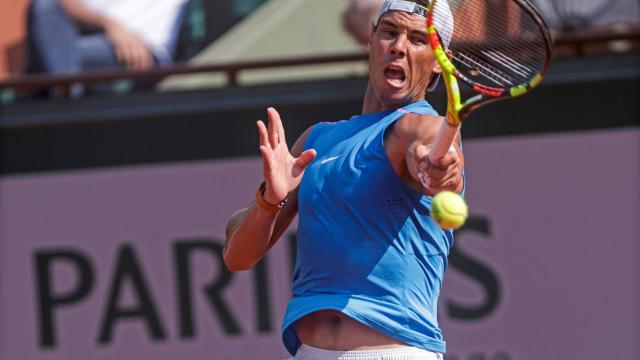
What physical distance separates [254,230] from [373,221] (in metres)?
0.40

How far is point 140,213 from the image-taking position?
20.8 feet

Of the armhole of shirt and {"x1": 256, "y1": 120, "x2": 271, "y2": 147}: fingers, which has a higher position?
{"x1": 256, "y1": 120, "x2": 271, "y2": 147}: fingers

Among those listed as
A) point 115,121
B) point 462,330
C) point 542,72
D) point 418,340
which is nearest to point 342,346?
point 418,340

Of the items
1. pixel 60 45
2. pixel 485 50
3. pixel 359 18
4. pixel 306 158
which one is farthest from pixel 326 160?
pixel 60 45

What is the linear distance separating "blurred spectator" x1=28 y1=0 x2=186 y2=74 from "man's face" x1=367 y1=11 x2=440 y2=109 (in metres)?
Answer: 3.32

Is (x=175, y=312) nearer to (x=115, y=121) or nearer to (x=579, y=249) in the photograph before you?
(x=115, y=121)

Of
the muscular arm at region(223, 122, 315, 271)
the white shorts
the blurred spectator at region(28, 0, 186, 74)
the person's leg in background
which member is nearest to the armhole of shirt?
the muscular arm at region(223, 122, 315, 271)

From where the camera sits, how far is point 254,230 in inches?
134

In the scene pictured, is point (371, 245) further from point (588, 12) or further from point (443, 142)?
point (588, 12)

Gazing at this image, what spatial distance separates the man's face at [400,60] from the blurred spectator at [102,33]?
3.32m

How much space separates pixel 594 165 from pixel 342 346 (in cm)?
331

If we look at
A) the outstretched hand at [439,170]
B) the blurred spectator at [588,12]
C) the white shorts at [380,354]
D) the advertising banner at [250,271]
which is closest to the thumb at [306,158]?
the outstretched hand at [439,170]

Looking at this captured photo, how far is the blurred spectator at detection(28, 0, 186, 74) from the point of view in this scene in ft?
21.3

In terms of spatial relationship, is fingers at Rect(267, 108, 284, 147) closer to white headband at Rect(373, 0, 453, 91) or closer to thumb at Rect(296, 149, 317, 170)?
thumb at Rect(296, 149, 317, 170)
